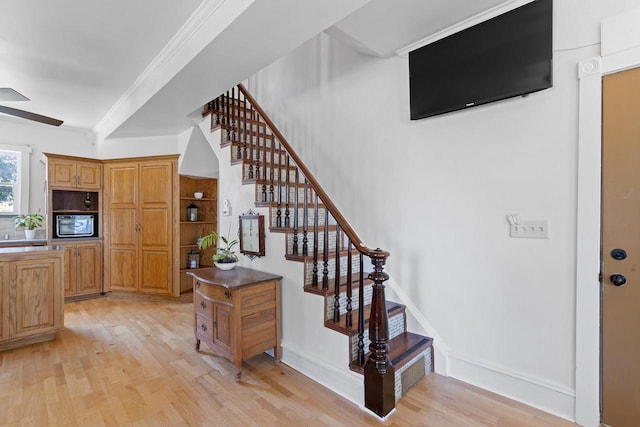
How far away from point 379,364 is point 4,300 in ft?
11.2

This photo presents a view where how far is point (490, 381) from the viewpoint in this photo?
2197 mm

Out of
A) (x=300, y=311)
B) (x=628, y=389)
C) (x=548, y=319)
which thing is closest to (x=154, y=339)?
(x=300, y=311)

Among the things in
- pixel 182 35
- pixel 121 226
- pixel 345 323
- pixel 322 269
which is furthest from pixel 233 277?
pixel 121 226

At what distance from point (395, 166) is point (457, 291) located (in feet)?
3.80

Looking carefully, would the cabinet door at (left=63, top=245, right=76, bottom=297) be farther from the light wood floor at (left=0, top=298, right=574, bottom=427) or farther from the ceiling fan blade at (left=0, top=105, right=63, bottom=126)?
the ceiling fan blade at (left=0, top=105, right=63, bottom=126)

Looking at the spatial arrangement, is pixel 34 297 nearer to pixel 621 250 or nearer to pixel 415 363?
pixel 415 363

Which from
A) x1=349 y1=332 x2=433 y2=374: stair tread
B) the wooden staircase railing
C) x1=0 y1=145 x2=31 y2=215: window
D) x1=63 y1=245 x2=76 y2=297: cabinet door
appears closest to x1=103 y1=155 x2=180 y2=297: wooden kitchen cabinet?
x1=63 y1=245 x2=76 y2=297: cabinet door

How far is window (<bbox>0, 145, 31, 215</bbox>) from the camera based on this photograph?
462 centimetres

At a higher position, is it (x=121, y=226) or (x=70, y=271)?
(x=121, y=226)

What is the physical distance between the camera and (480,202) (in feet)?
7.45

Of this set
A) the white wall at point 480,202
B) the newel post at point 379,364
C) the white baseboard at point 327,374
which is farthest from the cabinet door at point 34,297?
the newel post at point 379,364

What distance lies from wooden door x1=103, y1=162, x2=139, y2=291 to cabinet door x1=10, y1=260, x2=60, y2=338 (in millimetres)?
1557

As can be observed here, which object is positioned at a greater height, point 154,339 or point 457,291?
point 457,291

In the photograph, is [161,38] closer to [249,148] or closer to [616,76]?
[249,148]
